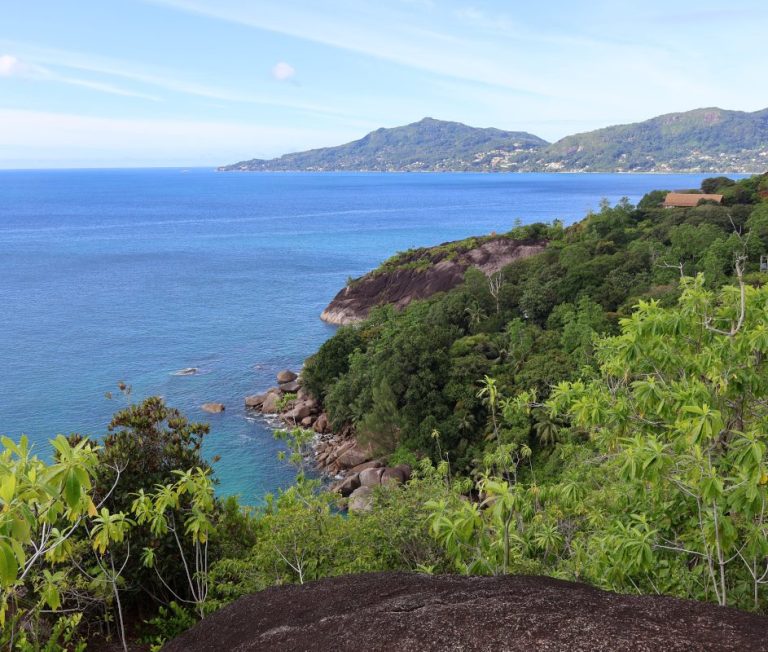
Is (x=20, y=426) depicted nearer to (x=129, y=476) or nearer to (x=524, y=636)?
(x=129, y=476)

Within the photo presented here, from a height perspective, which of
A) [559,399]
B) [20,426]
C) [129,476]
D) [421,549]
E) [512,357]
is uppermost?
[559,399]

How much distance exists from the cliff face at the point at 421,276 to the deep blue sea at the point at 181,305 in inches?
154

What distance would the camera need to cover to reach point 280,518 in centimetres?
1172

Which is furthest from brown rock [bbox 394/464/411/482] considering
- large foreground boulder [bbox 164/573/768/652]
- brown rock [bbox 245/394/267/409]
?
large foreground boulder [bbox 164/573/768/652]

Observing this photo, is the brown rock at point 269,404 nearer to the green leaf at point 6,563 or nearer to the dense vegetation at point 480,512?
the dense vegetation at point 480,512

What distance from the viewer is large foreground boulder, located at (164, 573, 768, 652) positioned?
4.66m

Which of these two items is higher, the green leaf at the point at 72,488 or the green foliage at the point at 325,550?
the green leaf at the point at 72,488

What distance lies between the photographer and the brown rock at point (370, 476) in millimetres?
31359

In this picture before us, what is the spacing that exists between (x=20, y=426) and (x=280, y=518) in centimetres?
3174

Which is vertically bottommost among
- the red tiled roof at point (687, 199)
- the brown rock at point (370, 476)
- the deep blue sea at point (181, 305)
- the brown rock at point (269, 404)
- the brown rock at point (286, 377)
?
the brown rock at point (370, 476)

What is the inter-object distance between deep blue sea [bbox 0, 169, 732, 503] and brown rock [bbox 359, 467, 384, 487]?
3.99 metres

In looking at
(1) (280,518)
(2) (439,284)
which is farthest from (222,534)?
(2) (439,284)

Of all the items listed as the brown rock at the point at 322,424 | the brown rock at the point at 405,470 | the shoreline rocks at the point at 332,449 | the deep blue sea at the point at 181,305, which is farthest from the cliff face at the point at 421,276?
the brown rock at the point at 405,470

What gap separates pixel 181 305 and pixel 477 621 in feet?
217
